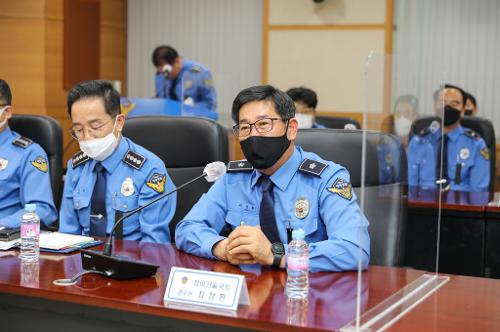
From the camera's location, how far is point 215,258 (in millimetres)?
2221

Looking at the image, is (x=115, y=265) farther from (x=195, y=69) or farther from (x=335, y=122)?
(x=195, y=69)

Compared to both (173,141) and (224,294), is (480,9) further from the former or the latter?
(224,294)

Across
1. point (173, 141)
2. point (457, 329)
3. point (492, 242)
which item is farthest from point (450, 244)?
point (457, 329)

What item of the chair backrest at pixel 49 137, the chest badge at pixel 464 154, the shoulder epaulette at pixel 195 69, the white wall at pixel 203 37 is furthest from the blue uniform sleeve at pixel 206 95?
the chair backrest at pixel 49 137

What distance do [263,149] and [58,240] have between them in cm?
71

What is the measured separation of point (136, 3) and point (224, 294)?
6844 millimetres

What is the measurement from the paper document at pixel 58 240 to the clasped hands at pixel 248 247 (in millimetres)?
531

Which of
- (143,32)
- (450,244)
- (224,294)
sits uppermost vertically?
(143,32)

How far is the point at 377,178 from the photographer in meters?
2.04

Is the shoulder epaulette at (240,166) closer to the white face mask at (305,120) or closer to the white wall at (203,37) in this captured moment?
the white face mask at (305,120)

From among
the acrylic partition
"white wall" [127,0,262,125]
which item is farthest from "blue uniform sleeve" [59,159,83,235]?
"white wall" [127,0,262,125]

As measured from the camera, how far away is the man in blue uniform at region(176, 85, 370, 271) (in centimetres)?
227

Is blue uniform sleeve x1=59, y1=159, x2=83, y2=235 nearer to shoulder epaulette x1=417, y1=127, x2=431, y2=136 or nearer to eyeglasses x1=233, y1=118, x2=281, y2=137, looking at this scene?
eyeglasses x1=233, y1=118, x2=281, y2=137

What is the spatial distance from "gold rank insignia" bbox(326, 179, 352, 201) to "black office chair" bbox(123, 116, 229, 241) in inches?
32.5
